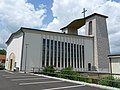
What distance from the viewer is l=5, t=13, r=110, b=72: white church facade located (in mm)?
28531

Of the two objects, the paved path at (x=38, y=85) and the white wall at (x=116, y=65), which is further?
the white wall at (x=116, y=65)

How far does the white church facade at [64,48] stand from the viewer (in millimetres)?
28531

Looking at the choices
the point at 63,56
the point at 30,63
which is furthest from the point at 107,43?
the point at 30,63

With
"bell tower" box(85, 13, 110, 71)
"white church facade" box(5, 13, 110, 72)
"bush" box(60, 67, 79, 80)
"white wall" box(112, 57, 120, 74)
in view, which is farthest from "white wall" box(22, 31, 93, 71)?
"white wall" box(112, 57, 120, 74)

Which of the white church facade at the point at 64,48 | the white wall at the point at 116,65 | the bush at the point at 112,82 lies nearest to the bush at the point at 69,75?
the bush at the point at 112,82

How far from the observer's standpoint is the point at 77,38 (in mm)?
34625

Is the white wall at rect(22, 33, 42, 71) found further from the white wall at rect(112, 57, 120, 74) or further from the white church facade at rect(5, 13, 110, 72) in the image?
the white wall at rect(112, 57, 120, 74)

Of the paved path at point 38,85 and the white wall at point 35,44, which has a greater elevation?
the white wall at point 35,44

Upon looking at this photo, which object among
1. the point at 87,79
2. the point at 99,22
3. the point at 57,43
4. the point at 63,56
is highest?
the point at 99,22

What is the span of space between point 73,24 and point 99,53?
1040 centimetres

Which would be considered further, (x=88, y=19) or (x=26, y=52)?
(x=88, y=19)

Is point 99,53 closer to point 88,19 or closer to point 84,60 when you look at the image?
point 84,60

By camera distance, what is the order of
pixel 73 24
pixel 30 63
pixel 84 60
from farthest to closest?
pixel 73 24 → pixel 84 60 → pixel 30 63

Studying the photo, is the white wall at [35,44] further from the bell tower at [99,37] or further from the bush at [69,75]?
the bush at [69,75]
